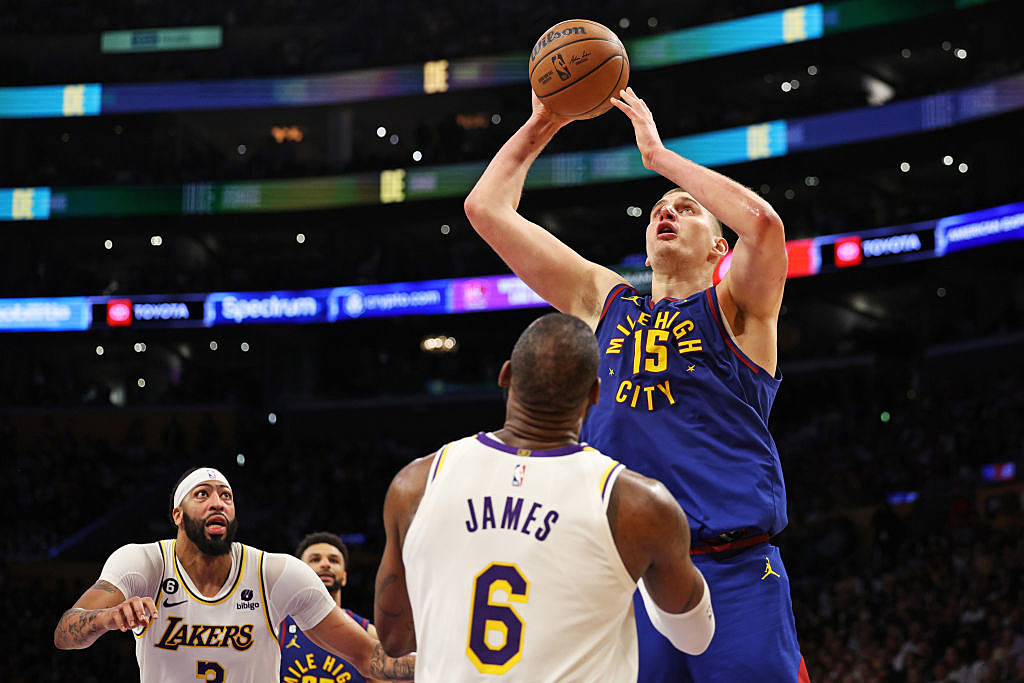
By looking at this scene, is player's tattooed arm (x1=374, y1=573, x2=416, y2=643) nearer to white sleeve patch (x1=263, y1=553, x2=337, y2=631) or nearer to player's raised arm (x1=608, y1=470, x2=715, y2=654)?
player's raised arm (x1=608, y1=470, x2=715, y2=654)

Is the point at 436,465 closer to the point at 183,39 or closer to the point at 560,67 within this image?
the point at 560,67

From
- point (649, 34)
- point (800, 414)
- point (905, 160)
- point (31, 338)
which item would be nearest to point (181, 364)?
point (31, 338)

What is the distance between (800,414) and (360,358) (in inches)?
567

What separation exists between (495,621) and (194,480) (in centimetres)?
365

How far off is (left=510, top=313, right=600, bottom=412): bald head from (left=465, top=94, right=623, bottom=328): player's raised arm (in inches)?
50.2

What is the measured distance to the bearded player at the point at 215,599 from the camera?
5.59 meters

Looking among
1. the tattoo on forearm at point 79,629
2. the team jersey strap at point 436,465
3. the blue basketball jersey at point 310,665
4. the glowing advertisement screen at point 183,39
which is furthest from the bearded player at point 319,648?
the glowing advertisement screen at point 183,39

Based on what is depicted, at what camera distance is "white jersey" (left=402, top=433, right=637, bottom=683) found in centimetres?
267

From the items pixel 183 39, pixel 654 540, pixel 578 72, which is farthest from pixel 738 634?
pixel 183 39

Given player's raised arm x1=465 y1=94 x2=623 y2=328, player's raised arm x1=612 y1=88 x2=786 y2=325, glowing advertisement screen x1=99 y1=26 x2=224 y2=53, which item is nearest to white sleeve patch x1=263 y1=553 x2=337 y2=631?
player's raised arm x1=465 y1=94 x2=623 y2=328

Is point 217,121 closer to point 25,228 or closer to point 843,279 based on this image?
point 25,228

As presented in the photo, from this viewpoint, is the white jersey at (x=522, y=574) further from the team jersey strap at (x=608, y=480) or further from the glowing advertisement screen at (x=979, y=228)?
the glowing advertisement screen at (x=979, y=228)

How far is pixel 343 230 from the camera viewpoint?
32.7m

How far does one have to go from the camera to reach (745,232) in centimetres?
366
